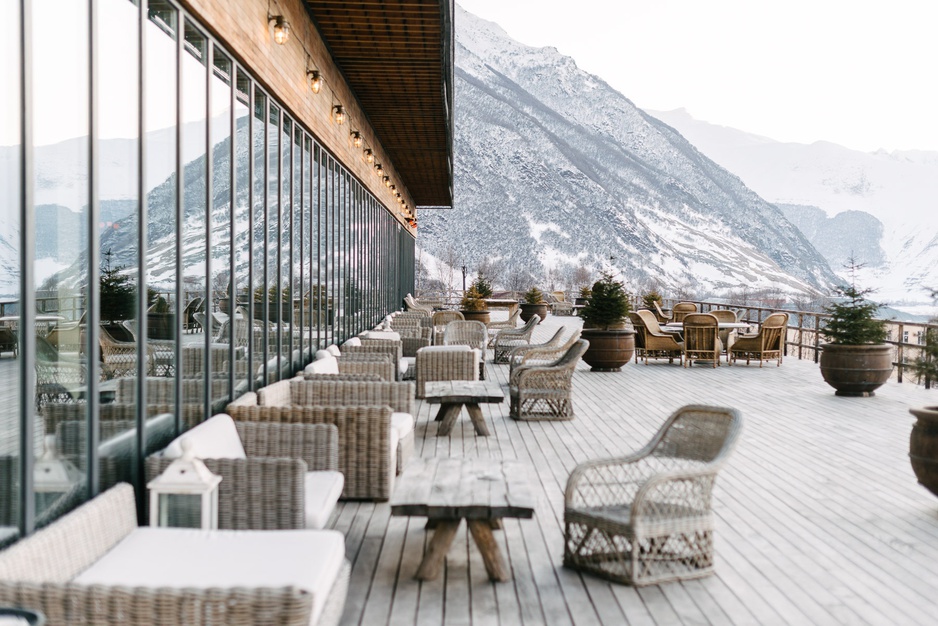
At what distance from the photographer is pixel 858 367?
9.05 metres

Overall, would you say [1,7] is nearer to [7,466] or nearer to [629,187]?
[7,466]

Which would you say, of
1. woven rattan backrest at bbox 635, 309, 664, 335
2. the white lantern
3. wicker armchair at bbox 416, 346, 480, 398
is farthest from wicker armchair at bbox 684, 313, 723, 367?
the white lantern

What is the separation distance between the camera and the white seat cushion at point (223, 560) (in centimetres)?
241

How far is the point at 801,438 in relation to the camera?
22.1ft

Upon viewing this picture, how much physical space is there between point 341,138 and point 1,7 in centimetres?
699

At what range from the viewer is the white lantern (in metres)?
3.08

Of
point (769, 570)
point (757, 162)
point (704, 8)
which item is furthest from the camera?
point (757, 162)

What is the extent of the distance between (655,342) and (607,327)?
1688 millimetres

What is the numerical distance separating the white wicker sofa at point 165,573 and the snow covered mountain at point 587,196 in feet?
178

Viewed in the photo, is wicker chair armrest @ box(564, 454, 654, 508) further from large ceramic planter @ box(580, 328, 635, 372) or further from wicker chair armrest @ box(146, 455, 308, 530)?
large ceramic planter @ box(580, 328, 635, 372)

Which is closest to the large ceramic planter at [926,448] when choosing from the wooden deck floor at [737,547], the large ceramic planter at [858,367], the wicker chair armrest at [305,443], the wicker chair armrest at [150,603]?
the wooden deck floor at [737,547]

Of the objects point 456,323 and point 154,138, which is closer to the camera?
point 154,138

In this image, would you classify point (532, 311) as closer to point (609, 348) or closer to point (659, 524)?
point (609, 348)

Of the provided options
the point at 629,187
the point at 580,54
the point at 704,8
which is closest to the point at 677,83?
the point at 580,54
